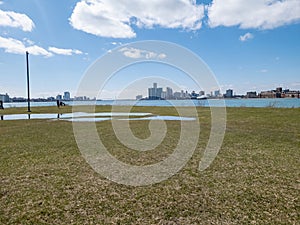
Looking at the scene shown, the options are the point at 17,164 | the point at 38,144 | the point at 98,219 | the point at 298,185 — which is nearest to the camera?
the point at 98,219

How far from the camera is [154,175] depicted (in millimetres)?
5359

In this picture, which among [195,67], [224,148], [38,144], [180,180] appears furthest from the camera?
[195,67]

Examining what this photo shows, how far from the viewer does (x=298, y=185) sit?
456 centimetres

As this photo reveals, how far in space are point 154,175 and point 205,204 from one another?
5.73 feet

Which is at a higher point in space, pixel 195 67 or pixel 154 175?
pixel 195 67

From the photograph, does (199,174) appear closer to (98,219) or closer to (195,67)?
(98,219)

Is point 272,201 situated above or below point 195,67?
below

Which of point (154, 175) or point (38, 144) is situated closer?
point (154, 175)

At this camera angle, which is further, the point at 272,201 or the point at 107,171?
the point at 107,171

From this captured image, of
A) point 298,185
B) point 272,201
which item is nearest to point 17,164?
point 272,201

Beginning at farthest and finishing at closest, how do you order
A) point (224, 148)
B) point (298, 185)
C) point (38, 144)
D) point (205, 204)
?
point (38, 144)
point (224, 148)
point (298, 185)
point (205, 204)

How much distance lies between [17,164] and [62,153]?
1.45 m

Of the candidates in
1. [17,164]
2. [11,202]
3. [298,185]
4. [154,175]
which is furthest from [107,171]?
[298,185]

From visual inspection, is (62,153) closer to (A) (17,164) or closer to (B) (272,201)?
(A) (17,164)
